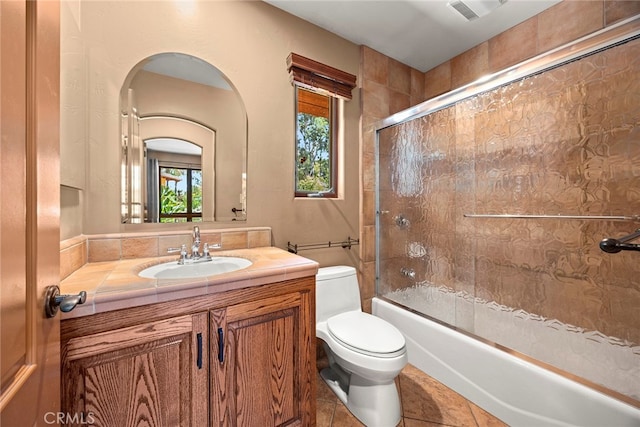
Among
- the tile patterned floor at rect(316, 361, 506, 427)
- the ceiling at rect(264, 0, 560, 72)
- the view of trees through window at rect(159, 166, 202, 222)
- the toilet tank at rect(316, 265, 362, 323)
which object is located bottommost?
the tile patterned floor at rect(316, 361, 506, 427)

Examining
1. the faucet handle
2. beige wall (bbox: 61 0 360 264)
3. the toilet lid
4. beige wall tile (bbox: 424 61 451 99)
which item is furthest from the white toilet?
beige wall tile (bbox: 424 61 451 99)

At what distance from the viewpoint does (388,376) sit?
1243 millimetres

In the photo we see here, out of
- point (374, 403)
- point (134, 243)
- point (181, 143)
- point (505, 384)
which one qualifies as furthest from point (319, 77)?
point (505, 384)

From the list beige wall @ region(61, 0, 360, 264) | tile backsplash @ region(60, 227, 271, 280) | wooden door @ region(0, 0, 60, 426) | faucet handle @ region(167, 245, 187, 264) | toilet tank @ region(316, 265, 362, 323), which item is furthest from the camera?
toilet tank @ region(316, 265, 362, 323)

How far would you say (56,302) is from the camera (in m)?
0.55

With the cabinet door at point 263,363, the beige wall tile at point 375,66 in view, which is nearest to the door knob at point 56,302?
the cabinet door at point 263,363

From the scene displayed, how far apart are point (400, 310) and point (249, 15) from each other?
2232 mm

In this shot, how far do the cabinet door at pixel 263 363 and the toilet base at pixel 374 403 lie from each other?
0.32m

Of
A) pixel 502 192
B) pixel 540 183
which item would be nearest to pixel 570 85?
pixel 540 183

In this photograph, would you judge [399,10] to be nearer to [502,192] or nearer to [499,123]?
[499,123]

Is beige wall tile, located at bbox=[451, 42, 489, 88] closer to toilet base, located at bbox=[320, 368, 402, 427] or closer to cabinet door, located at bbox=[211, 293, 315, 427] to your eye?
cabinet door, located at bbox=[211, 293, 315, 427]

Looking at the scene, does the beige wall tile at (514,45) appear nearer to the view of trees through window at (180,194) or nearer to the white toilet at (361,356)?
the white toilet at (361,356)

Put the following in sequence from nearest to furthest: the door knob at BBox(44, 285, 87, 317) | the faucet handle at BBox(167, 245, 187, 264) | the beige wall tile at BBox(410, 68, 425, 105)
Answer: the door knob at BBox(44, 285, 87, 317) → the faucet handle at BBox(167, 245, 187, 264) → the beige wall tile at BBox(410, 68, 425, 105)

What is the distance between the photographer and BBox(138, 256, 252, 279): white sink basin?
116 centimetres
